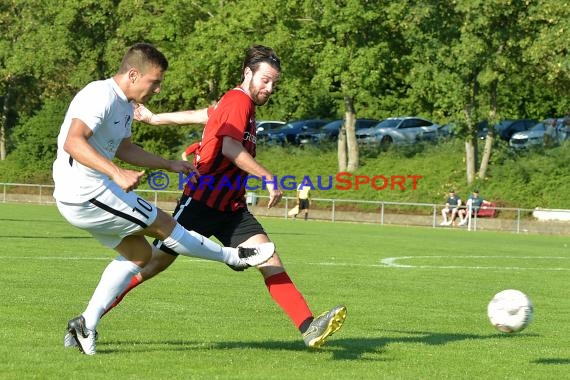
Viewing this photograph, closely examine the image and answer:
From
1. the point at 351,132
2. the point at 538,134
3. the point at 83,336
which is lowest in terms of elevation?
the point at 83,336

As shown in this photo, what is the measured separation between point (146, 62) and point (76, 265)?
942cm

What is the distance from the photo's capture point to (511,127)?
52188 millimetres

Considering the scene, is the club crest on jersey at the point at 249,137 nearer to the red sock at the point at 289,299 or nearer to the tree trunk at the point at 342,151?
the red sock at the point at 289,299

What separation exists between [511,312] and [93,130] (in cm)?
318

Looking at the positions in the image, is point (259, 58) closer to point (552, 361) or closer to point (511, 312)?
point (511, 312)

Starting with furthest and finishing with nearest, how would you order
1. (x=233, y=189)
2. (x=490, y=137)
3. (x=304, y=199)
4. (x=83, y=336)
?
1. (x=490, y=137)
2. (x=304, y=199)
3. (x=233, y=189)
4. (x=83, y=336)

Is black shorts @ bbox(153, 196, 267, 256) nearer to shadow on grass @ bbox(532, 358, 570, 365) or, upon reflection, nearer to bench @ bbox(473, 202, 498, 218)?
shadow on grass @ bbox(532, 358, 570, 365)

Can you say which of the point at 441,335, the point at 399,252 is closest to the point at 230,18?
the point at 399,252

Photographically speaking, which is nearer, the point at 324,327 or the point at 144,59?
the point at 144,59

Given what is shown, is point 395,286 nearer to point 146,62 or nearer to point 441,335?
point 441,335

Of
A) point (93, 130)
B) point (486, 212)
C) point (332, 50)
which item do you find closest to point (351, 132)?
point (332, 50)

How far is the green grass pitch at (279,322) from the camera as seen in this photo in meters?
8.02

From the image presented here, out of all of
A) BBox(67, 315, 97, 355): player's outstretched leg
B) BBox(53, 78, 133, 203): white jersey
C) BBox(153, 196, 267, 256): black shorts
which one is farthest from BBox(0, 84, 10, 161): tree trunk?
BBox(53, 78, 133, 203): white jersey

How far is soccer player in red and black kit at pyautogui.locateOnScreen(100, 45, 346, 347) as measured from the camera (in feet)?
29.1
